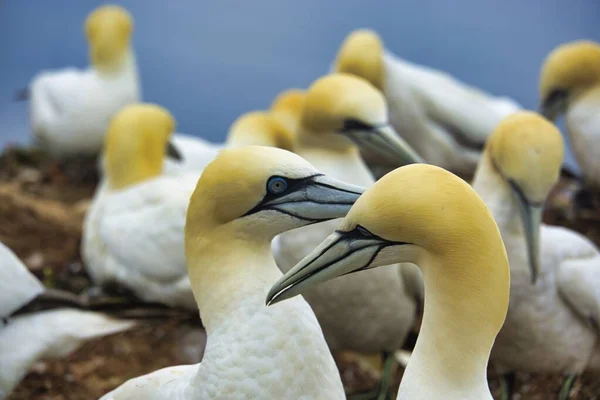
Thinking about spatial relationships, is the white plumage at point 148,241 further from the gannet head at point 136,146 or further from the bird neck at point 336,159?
the bird neck at point 336,159

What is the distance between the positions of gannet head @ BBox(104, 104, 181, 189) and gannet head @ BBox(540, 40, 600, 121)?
7.38ft

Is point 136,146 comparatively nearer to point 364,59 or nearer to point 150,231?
point 150,231

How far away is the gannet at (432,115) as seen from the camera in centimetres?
672

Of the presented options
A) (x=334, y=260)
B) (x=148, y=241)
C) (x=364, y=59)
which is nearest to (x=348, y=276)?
(x=148, y=241)

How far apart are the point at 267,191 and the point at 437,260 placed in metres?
0.67

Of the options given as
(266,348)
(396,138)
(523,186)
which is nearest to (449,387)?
(266,348)

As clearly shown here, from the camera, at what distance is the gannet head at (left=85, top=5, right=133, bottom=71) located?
7.99 m

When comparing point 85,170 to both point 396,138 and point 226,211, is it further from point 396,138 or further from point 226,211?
point 226,211

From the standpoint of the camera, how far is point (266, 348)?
296 centimetres

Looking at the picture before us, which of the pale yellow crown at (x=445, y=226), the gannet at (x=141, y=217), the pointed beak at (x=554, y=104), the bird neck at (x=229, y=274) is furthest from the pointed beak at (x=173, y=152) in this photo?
the pale yellow crown at (x=445, y=226)

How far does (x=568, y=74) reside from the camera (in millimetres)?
5742

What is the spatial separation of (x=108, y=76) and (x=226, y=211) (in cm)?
525

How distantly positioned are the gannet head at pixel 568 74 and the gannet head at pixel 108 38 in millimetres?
3639

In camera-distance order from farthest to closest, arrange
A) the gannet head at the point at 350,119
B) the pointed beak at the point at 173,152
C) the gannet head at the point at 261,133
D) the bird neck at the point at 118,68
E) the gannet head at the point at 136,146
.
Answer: the bird neck at the point at 118,68, the pointed beak at the point at 173,152, the gannet head at the point at 136,146, the gannet head at the point at 261,133, the gannet head at the point at 350,119
